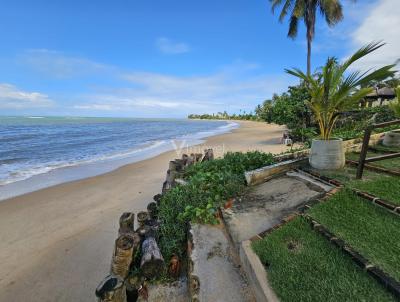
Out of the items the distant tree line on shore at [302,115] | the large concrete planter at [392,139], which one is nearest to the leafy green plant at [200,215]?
the large concrete planter at [392,139]

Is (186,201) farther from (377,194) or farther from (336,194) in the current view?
(377,194)

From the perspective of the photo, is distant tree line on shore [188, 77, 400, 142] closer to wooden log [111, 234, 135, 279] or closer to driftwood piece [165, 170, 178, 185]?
driftwood piece [165, 170, 178, 185]

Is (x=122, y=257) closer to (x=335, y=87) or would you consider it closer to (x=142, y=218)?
(x=142, y=218)

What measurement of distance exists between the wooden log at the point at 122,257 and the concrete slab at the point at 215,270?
0.76 m

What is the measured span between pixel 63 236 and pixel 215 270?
11.4ft

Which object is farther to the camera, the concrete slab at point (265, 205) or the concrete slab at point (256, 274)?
the concrete slab at point (265, 205)

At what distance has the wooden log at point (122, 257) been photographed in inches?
112

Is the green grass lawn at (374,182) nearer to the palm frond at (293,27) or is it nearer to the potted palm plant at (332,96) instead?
the potted palm plant at (332,96)

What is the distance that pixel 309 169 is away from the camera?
198 inches

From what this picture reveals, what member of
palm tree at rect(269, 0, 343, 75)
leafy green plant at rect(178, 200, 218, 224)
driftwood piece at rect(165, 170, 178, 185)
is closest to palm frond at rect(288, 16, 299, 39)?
palm tree at rect(269, 0, 343, 75)

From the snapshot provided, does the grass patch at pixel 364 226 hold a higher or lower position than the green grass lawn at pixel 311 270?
higher

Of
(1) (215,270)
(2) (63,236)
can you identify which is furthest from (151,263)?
(2) (63,236)

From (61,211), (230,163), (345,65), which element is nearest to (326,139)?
(345,65)

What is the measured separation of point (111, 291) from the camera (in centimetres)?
242
